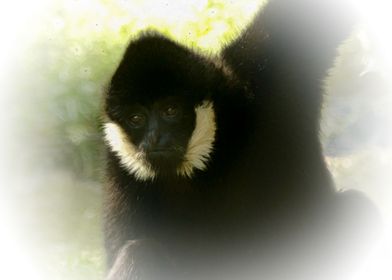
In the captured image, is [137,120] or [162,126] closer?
[162,126]

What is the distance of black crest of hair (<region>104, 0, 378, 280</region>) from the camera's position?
4762 millimetres

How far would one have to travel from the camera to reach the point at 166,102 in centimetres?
478

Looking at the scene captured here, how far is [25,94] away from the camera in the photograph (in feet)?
27.7

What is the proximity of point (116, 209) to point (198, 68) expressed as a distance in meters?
1.27

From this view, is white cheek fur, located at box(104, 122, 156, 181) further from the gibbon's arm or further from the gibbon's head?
the gibbon's arm

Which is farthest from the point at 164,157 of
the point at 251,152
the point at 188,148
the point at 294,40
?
the point at 294,40

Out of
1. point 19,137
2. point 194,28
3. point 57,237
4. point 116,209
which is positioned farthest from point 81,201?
point 116,209

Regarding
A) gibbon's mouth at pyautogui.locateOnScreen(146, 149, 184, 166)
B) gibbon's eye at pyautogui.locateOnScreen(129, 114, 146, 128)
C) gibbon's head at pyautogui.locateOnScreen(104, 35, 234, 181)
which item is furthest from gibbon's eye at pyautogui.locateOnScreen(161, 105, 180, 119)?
gibbon's mouth at pyautogui.locateOnScreen(146, 149, 184, 166)

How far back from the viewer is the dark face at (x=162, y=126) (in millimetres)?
4727

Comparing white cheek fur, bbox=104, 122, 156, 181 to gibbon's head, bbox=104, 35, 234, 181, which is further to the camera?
white cheek fur, bbox=104, 122, 156, 181

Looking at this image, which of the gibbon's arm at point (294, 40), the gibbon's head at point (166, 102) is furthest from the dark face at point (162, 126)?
the gibbon's arm at point (294, 40)

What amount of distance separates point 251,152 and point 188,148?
47cm

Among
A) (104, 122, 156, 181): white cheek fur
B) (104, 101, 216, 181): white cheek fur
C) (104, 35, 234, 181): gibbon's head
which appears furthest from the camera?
(104, 122, 156, 181): white cheek fur

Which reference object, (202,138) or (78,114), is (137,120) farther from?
(78,114)
